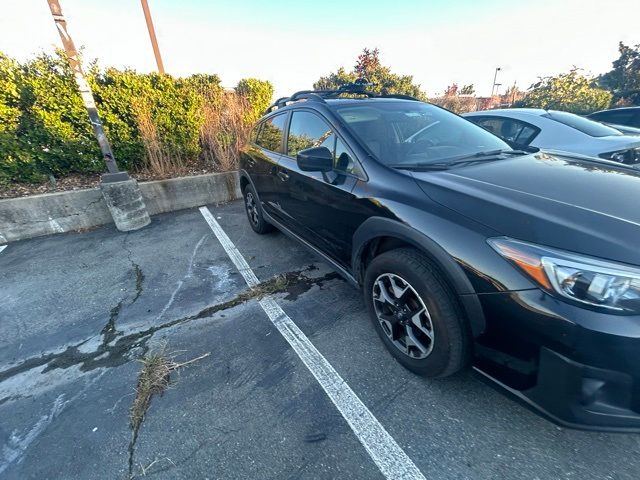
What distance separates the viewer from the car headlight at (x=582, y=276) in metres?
1.13

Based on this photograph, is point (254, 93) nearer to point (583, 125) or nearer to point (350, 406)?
point (583, 125)

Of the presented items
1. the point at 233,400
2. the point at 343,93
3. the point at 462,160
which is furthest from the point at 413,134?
the point at 233,400

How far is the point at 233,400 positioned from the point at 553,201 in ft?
7.06

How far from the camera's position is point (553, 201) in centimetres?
148

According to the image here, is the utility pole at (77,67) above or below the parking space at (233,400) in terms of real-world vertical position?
above

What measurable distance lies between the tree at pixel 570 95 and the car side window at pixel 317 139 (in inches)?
695

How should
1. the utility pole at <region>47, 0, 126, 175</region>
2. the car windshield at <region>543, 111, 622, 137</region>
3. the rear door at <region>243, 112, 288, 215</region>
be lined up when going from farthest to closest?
the car windshield at <region>543, 111, 622, 137</region>, the utility pole at <region>47, 0, 126, 175</region>, the rear door at <region>243, 112, 288, 215</region>

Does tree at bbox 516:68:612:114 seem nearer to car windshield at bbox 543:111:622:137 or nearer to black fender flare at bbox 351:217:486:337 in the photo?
car windshield at bbox 543:111:622:137

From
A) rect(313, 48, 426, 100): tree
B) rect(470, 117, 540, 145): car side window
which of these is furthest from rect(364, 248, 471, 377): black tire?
rect(313, 48, 426, 100): tree

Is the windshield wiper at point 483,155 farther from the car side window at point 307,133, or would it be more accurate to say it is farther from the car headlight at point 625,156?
the car headlight at point 625,156

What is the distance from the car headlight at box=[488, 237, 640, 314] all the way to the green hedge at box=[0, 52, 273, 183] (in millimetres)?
6427

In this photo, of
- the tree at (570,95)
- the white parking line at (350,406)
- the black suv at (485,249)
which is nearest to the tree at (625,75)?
the tree at (570,95)

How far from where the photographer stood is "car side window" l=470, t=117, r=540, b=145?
166 inches

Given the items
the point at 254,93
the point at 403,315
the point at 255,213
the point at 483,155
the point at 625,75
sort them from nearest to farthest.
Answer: the point at 403,315
the point at 483,155
the point at 255,213
the point at 254,93
the point at 625,75
